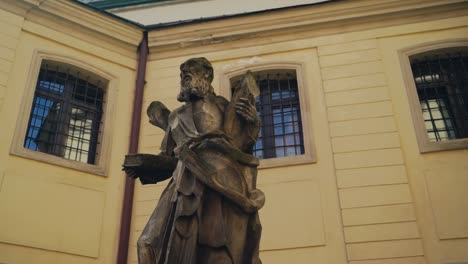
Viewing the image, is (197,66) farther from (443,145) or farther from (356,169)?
(443,145)

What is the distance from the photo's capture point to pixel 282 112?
9.17m

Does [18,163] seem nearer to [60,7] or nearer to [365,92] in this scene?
[60,7]

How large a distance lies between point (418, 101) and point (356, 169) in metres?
1.74

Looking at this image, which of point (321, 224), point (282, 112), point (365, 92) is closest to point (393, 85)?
point (365, 92)

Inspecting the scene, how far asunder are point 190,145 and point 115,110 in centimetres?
615

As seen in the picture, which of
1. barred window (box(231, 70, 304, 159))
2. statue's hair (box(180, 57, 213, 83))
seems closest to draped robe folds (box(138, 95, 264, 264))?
statue's hair (box(180, 57, 213, 83))

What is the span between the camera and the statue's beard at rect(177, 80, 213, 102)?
367cm

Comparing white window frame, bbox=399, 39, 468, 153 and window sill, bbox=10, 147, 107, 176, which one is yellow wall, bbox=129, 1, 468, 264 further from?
window sill, bbox=10, 147, 107, 176

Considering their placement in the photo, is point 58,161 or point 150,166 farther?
point 58,161

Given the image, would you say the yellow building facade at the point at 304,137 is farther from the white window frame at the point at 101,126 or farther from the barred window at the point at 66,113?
the barred window at the point at 66,113

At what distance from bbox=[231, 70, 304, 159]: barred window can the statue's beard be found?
5.07m

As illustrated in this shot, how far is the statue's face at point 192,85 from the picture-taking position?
368cm

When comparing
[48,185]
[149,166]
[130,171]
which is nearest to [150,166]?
[149,166]

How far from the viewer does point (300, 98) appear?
8906 millimetres
